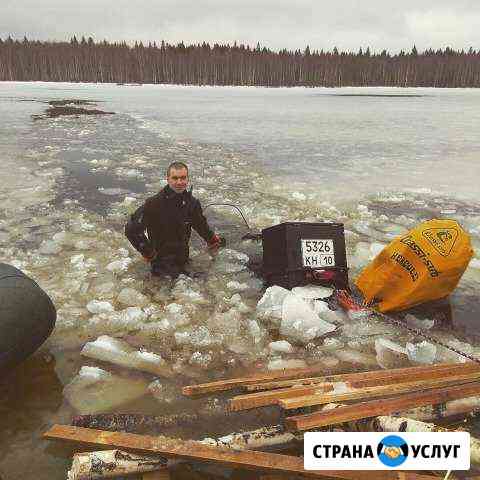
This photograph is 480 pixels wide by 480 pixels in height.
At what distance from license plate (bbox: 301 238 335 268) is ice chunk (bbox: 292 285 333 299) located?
23 cm

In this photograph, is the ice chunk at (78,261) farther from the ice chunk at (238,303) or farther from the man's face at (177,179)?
the ice chunk at (238,303)

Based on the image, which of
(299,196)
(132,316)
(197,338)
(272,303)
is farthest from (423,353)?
(299,196)

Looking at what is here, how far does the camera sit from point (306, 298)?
4.51 meters

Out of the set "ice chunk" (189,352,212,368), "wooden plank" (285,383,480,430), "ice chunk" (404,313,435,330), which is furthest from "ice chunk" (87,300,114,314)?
"ice chunk" (404,313,435,330)

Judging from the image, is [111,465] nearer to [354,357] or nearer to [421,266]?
[354,357]

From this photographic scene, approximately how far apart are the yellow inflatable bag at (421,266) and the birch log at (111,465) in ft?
9.05

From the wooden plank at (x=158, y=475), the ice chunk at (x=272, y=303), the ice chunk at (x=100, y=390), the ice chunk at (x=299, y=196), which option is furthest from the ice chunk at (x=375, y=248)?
the wooden plank at (x=158, y=475)

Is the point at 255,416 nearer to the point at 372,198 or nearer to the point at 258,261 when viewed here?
the point at 258,261

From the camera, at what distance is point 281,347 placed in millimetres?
3920

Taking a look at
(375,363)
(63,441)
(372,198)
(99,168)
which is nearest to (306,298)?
(375,363)

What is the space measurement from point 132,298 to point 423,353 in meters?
2.86

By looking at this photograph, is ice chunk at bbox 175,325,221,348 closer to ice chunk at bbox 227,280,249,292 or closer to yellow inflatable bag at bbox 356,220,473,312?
ice chunk at bbox 227,280,249,292

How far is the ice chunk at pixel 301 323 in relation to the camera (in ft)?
13.4

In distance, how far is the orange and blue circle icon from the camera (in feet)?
7.72
